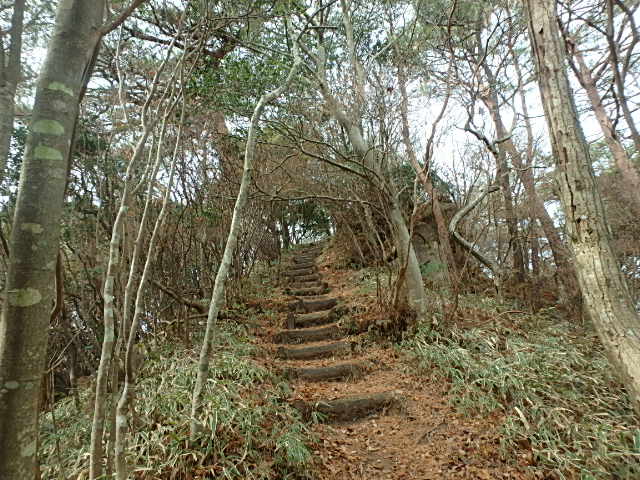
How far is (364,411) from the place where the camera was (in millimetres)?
3188

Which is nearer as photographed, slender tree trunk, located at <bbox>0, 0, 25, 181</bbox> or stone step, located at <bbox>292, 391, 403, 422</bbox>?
slender tree trunk, located at <bbox>0, 0, 25, 181</bbox>

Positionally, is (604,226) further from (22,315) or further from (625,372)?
(22,315)

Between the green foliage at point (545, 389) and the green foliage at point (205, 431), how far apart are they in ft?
5.82

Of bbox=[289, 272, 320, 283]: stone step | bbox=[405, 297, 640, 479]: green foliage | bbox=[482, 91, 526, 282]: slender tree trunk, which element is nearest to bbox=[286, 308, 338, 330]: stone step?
bbox=[405, 297, 640, 479]: green foliage

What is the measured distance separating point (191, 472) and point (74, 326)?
247 cm

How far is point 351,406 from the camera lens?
3.17 meters

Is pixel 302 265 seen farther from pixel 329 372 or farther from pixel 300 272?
pixel 329 372

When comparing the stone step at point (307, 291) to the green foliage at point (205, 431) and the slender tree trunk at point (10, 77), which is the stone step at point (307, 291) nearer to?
the green foliage at point (205, 431)

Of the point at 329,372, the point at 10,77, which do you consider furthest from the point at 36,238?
the point at 329,372

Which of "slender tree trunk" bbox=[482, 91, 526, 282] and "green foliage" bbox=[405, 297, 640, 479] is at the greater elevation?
"slender tree trunk" bbox=[482, 91, 526, 282]

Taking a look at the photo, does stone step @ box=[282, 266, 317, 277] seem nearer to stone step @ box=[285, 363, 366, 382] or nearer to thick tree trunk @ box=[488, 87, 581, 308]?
stone step @ box=[285, 363, 366, 382]

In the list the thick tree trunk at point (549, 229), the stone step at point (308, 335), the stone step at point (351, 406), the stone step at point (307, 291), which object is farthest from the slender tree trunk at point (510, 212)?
the stone step at point (351, 406)

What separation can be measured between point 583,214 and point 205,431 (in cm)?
337

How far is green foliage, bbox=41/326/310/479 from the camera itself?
2.10m
